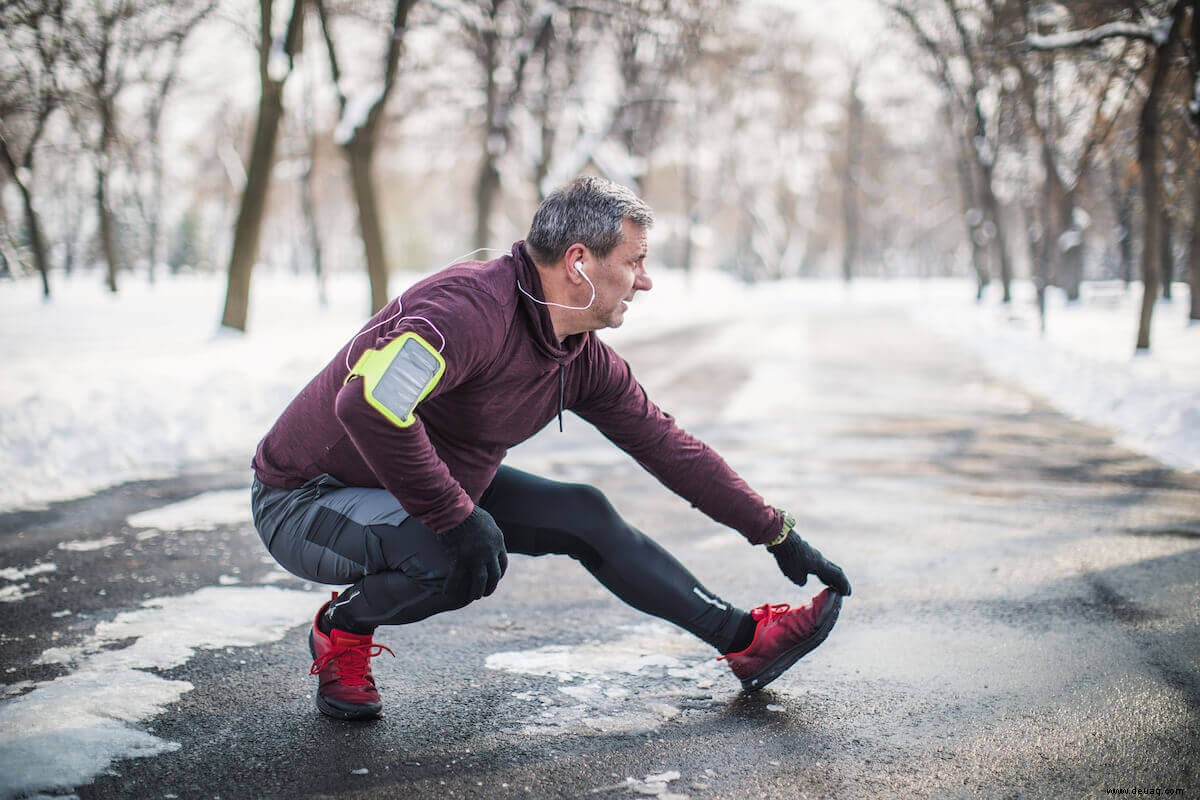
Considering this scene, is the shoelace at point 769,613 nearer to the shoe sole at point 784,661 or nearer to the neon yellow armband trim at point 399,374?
the shoe sole at point 784,661

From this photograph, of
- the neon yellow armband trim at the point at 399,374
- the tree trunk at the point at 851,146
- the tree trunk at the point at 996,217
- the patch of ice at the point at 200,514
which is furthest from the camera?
the tree trunk at the point at 851,146

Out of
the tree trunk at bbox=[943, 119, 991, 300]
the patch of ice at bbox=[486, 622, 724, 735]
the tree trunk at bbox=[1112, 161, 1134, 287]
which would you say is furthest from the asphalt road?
the tree trunk at bbox=[943, 119, 991, 300]

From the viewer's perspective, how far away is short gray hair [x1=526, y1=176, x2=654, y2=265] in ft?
8.91

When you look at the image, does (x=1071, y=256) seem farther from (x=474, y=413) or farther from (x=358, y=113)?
(x=474, y=413)

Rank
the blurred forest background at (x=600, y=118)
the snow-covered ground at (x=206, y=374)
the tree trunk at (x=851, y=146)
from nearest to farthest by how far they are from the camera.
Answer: the snow-covered ground at (x=206, y=374) < the blurred forest background at (x=600, y=118) < the tree trunk at (x=851, y=146)

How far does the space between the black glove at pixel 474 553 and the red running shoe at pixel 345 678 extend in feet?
1.64

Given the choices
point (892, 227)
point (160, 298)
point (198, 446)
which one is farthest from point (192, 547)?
point (892, 227)

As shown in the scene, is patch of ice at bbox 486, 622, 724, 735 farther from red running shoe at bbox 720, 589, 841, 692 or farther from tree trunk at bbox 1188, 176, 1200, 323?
tree trunk at bbox 1188, 176, 1200, 323

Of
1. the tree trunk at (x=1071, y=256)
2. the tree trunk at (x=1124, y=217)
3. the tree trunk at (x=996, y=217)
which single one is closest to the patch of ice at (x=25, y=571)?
the tree trunk at (x=1124, y=217)

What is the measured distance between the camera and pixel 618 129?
95.6ft

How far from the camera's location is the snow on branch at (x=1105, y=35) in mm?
11586

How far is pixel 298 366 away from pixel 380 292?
675 centimetres

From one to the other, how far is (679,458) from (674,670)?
77 centimetres

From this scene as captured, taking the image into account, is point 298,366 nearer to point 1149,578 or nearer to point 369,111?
point 369,111
